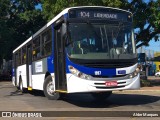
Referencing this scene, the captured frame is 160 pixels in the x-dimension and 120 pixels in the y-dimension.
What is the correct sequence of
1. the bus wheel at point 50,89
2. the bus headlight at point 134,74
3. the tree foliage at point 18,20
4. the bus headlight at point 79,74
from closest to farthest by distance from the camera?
1. the bus headlight at point 79,74
2. the bus headlight at point 134,74
3. the bus wheel at point 50,89
4. the tree foliage at point 18,20

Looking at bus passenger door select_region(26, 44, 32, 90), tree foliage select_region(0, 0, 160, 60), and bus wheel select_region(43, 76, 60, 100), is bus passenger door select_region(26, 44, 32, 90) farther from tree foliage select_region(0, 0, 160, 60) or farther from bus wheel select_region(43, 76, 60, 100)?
tree foliage select_region(0, 0, 160, 60)

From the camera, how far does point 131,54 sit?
14.6 metres

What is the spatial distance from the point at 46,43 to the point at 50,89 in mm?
1942

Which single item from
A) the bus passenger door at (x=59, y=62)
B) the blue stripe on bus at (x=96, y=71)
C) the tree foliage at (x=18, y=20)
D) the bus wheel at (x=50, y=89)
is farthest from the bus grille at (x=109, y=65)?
the tree foliage at (x=18, y=20)

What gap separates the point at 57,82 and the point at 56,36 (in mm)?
1785

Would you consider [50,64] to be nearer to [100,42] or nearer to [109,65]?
[100,42]

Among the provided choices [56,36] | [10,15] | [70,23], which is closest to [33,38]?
[56,36]

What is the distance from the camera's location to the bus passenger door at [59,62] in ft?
48.3

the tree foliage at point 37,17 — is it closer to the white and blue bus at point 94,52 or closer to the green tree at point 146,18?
the green tree at point 146,18

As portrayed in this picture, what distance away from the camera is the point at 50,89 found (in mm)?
17016

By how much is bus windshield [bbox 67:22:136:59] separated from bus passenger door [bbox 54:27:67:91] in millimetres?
784

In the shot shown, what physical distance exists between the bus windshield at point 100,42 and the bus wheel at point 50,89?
Result: 120 inches

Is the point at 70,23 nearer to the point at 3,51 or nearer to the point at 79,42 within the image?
the point at 79,42

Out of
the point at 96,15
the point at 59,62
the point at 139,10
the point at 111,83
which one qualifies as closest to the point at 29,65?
the point at 59,62
